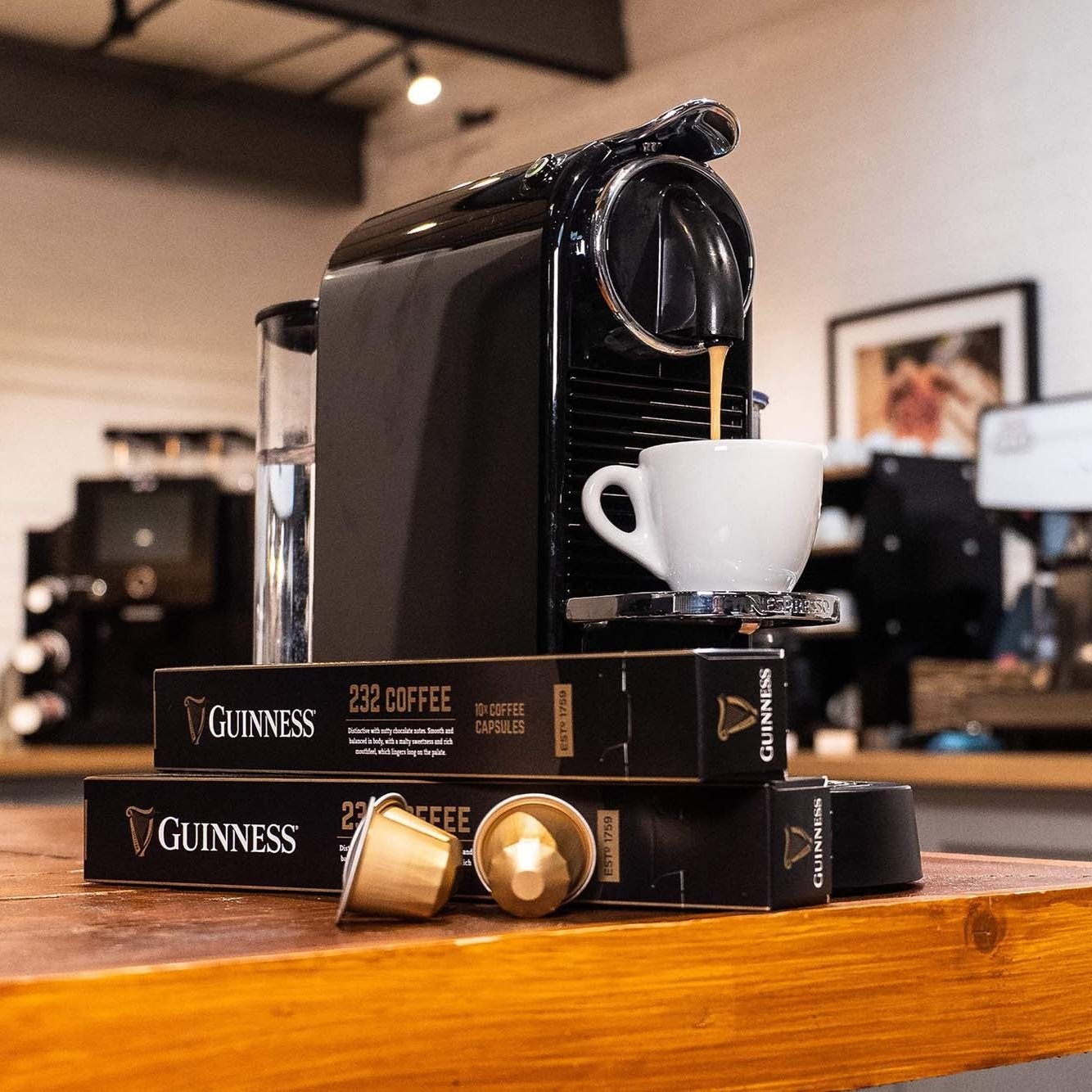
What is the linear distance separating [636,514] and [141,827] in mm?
275

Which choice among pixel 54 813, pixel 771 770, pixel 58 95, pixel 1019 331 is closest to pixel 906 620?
pixel 1019 331

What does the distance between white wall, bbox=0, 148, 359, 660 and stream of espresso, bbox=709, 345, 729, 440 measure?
4904 mm

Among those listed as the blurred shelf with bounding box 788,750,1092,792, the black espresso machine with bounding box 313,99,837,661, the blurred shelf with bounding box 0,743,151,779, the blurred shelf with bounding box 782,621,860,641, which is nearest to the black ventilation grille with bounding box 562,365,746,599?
the black espresso machine with bounding box 313,99,837,661

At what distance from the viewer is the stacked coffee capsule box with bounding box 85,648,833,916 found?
1.97 ft

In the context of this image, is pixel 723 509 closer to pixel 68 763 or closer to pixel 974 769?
pixel 974 769

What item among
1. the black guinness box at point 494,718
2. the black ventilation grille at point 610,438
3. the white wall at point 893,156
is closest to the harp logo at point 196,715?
the black guinness box at point 494,718

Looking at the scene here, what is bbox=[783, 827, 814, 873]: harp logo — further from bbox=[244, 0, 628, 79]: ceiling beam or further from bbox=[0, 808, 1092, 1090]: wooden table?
bbox=[244, 0, 628, 79]: ceiling beam

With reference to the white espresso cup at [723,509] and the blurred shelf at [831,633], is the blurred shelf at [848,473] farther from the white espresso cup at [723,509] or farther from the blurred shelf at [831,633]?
the white espresso cup at [723,509]

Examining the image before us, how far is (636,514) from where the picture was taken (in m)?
0.75

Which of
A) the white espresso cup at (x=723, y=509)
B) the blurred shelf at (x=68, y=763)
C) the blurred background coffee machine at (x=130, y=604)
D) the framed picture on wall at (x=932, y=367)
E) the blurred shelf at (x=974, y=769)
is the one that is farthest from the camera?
the framed picture on wall at (x=932, y=367)

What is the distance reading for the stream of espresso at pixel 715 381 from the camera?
0.80 m

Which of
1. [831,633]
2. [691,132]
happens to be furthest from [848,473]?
[691,132]

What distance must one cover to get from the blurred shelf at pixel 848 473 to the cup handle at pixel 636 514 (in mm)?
2777

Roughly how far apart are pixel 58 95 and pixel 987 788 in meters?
4.13
